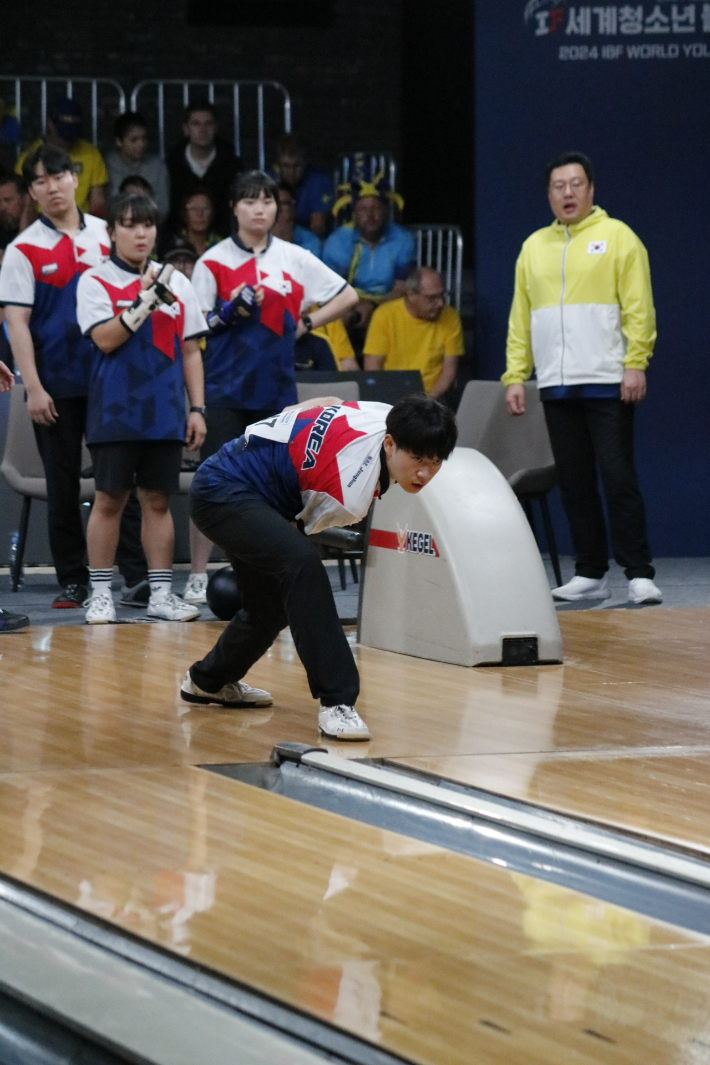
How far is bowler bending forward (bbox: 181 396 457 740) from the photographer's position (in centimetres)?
312

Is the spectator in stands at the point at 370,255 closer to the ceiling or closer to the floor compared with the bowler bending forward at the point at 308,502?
closer to the ceiling

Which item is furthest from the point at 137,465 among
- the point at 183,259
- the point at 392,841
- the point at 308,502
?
the point at 392,841

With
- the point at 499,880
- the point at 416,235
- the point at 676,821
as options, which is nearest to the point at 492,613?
the point at 676,821

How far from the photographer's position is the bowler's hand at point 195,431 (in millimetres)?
5164

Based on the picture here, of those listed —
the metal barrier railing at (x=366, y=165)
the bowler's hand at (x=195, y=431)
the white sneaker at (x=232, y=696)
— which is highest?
the metal barrier railing at (x=366, y=165)

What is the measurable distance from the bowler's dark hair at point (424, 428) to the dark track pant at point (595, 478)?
2696mm

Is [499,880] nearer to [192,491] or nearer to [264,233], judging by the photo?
[192,491]

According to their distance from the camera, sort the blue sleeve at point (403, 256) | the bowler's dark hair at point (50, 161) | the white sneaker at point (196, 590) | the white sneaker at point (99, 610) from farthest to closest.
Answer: the blue sleeve at point (403, 256), the white sneaker at point (196, 590), the bowler's dark hair at point (50, 161), the white sneaker at point (99, 610)

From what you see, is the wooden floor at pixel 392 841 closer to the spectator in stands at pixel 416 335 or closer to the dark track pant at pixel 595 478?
the dark track pant at pixel 595 478

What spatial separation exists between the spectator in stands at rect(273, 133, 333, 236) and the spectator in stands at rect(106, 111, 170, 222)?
0.73 m

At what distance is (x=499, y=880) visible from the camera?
2.47 meters

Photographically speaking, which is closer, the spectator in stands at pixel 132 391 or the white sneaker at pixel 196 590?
the spectator in stands at pixel 132 391

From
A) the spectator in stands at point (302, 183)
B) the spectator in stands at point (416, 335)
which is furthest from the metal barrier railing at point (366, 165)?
the spectator in stands at point (416, 335)

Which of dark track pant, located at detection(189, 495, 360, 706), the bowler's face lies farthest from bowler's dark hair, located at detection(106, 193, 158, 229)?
dark track pant, located at detection(189, 495, 360, 706)
